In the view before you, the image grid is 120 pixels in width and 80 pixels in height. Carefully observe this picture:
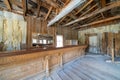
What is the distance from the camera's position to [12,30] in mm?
4258

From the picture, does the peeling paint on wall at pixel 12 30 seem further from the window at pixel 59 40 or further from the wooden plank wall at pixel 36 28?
the window at pixel 59 40

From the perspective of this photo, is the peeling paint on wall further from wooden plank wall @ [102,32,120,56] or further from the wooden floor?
wooden plank wall @ [102,32,120,56]

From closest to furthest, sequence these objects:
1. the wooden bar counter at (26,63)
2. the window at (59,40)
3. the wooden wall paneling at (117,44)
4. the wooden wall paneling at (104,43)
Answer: the wooden bar counter at (26,63), the wooden wall paneling at (117,44), the window at (59,40), the wooden wall paneling at (104,43)

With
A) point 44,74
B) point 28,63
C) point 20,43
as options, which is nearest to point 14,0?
point 20,43

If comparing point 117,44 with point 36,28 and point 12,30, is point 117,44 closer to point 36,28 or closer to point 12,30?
point 36,28

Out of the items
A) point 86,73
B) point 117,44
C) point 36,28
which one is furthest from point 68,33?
point 86,73

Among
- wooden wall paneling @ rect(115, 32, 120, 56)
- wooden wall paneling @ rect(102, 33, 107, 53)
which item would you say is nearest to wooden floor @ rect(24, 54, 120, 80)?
wooden wall paneling @ rect(115, 32, 120, 56)

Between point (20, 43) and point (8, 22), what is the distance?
3.98ft

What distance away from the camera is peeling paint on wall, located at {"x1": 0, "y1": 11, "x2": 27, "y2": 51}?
4000 millimetres

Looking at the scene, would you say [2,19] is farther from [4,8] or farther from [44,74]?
[44,74]

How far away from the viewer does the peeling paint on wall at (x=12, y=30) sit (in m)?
4.00

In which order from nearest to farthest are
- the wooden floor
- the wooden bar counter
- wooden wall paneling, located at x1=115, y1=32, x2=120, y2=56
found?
the wooden bar counter → the wooden floor → wooden wall paneling, located at x1=115, y1=32, x2=120, y2=56

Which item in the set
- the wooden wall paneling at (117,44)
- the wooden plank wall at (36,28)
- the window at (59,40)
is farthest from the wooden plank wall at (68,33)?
the wooden wall paneling at (117,44)

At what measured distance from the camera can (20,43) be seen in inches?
179
